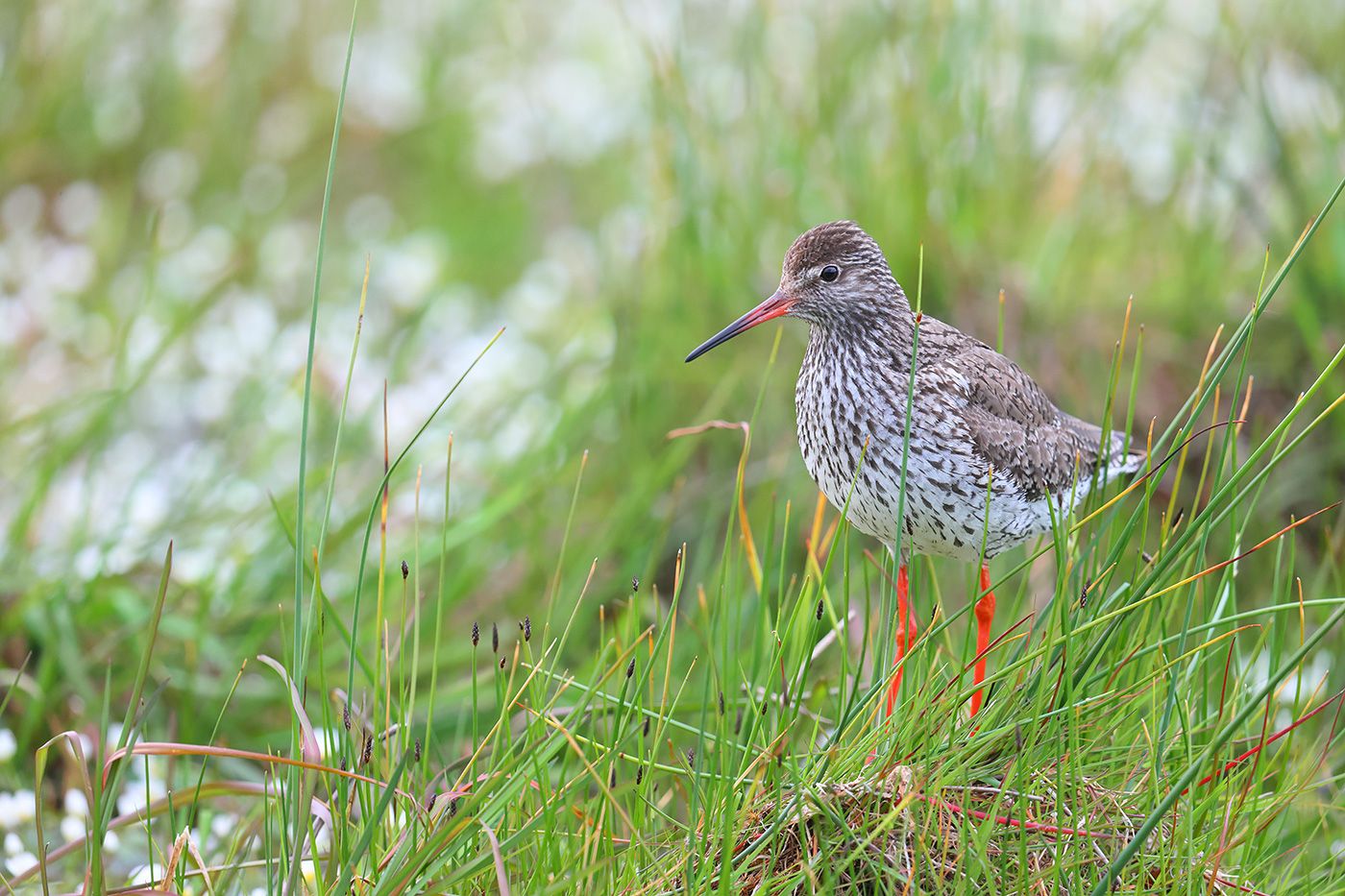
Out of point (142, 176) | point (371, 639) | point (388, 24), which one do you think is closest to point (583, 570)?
point (371, 639)

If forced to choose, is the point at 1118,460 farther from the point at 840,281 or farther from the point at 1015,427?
the point at 840,281

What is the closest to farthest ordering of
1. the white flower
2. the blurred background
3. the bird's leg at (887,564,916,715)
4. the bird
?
the bird's leg at (887,564,916,715), the bird, the white flower, the blurred background

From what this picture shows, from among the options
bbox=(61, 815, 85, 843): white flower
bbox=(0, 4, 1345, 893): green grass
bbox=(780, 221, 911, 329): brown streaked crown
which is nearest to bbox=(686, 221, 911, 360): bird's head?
bbox=(780, 221, 911, 329): brown streaked crown

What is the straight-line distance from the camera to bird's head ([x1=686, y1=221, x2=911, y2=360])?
4.31m

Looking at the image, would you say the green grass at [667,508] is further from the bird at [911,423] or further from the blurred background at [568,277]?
the bird at [911,423]

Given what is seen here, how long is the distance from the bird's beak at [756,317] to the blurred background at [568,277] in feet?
0.95

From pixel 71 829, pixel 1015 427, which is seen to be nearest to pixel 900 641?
pixel 1015 427

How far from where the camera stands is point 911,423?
A: 3.99 m

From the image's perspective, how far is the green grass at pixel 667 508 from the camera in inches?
126

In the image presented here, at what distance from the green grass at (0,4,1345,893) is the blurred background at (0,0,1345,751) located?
0.03 metres

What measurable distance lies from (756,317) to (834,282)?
0.91 feet

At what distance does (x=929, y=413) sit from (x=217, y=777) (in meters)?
2.71

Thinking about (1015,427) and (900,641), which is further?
(1015,427)

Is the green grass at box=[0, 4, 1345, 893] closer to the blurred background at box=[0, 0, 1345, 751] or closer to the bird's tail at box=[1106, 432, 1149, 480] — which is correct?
the blurred background at box=[0, 0, 1345, 751]
